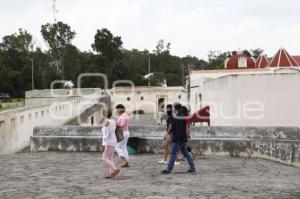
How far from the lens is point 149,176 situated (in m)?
8.63

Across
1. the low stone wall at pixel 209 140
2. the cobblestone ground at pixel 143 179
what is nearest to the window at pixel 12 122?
the low stone wall at pixel 209 140

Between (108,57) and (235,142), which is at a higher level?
(108,57)

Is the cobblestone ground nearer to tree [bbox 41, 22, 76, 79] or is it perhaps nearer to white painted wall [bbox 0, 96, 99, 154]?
white painted wall [bbox 0, 96, 99, 154]

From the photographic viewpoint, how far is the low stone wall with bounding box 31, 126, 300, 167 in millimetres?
11273

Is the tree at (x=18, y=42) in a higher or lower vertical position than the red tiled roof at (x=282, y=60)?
higher

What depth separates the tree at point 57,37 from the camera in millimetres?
65625

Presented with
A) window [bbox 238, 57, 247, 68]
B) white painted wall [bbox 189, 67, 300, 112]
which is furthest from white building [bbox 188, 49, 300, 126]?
window [bbox 238, 57, 247, 68]

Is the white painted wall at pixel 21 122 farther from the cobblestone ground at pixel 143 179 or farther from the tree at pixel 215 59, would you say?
the tree at pixel 215 59

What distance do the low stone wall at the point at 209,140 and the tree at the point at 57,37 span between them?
5508 centimetres

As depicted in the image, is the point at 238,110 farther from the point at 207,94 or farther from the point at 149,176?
the point at 149,176

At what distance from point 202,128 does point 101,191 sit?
209 inches

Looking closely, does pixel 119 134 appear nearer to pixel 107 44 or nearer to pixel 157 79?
pixel 157 79

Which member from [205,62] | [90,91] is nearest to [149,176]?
A: [90,91]

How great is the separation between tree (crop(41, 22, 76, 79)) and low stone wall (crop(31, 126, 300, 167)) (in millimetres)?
55076
